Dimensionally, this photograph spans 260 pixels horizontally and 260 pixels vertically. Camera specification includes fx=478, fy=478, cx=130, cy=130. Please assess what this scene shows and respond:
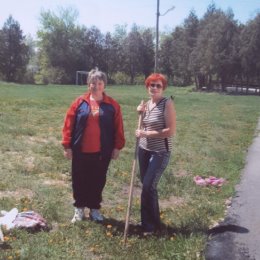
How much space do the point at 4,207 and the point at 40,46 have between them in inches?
3411

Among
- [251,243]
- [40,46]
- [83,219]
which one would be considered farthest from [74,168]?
[40,46]

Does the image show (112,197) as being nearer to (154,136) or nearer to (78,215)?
(78,215)

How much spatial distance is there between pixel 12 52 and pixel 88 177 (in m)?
75.8

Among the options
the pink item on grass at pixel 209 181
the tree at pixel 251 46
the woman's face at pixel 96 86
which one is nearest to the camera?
the woman's face at pixel 96 86

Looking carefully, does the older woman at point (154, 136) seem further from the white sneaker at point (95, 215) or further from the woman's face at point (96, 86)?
the white sneaker at point (95, 215)

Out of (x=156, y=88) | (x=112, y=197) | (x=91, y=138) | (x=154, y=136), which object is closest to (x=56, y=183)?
(x=112, y=197)

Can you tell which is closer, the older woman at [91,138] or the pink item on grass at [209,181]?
the older woman at [91,138]

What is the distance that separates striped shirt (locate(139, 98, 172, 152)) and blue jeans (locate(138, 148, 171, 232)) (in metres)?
0.07

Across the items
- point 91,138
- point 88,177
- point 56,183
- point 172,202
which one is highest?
point 91,138

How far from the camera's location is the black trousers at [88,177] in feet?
19.2

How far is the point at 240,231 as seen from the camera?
Result: 6008 mm

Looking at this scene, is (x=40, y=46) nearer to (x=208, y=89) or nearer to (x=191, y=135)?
(x=208, y=89)

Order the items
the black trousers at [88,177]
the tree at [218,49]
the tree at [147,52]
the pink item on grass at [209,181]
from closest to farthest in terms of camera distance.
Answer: the black trousers at [88,177] < the pink item on grass at [209,181] < the tree at [218,49] < the tree at [147,52]

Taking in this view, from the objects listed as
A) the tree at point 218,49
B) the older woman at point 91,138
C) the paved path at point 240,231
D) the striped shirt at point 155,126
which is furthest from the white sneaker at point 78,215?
the tree at point 218,49
